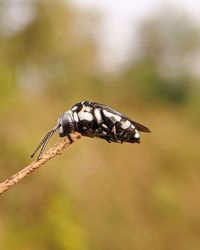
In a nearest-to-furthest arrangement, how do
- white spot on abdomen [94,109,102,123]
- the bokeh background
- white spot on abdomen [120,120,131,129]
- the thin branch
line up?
the thin branch → white spot on abdomen [94,109,102,123] → white spot on abdomen [120,120,131,129] → the bokeh background

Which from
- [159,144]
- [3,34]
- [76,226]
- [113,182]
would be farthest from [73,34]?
[76,226]

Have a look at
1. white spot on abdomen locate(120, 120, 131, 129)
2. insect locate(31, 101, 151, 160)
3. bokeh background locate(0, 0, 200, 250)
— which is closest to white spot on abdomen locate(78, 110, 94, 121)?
insect locate(31, 101, 151, 160)

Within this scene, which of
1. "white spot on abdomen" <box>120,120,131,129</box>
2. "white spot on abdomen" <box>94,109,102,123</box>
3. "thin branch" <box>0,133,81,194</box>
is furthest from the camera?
"white spot on abdomen" <box>120,120,131,129</box>

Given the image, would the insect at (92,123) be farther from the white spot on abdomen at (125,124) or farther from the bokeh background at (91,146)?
the bokeh background at (91,146)

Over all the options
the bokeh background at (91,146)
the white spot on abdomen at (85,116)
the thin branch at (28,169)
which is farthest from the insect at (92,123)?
the bokeh background at (91,146)

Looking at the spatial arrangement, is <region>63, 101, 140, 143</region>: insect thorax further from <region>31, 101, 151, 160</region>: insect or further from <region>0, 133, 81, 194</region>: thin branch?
<region>0, 133, 81, 194</region>: thin branch

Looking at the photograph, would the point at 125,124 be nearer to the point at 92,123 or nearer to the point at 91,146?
the point at 92,123

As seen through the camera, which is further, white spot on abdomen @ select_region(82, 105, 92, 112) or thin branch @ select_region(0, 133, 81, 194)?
white spot on abdomen @ select_region(82, 105, 92, 112)
